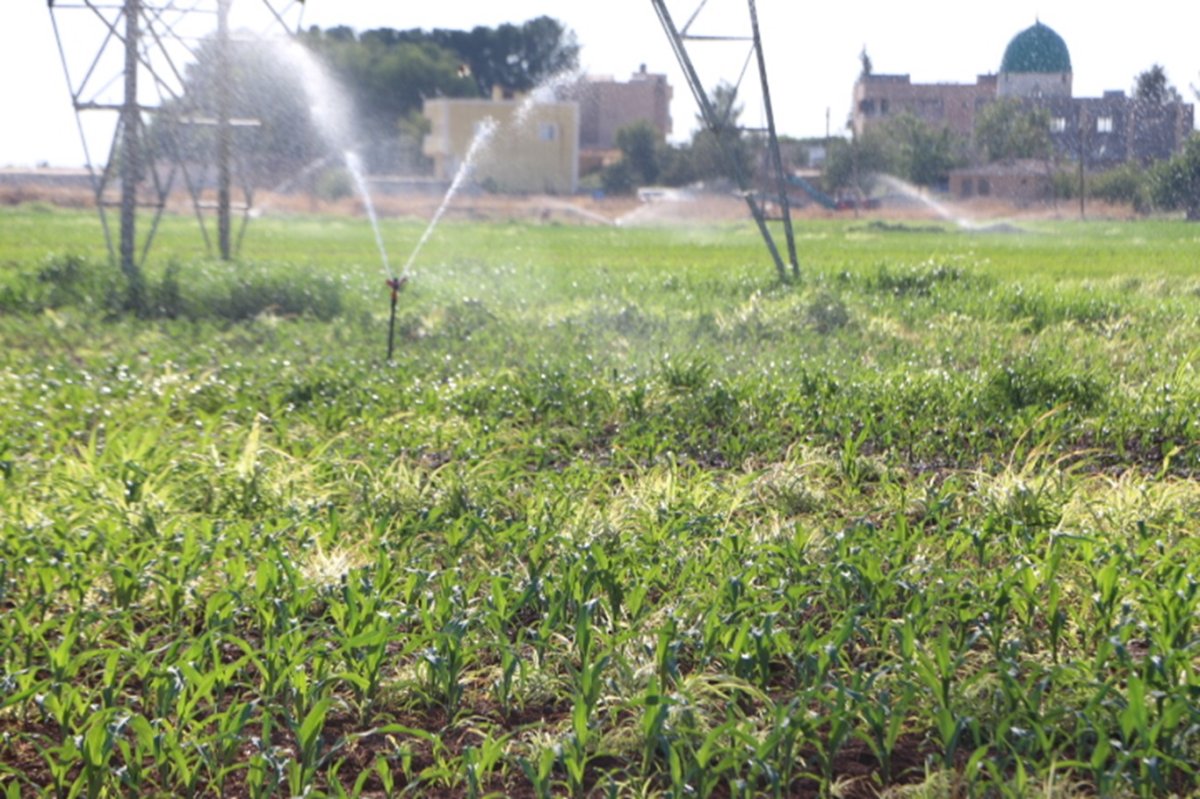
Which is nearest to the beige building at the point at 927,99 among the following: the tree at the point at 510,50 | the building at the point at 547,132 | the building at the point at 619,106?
the building at the point at 619,106

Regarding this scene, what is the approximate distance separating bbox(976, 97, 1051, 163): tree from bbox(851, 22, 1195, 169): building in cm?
7

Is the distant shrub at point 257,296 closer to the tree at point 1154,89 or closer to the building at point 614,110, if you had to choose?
the tree at point 1154,89

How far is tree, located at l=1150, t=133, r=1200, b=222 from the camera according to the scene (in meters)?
9.35

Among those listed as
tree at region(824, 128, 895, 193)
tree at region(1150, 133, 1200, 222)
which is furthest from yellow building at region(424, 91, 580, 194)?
tree at region(1150, 133, 1200, 222)

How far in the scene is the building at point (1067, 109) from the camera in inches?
374

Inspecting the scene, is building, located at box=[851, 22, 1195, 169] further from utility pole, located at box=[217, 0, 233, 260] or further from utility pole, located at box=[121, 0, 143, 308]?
utility pole, located at box=[121, 0, 143, 308]

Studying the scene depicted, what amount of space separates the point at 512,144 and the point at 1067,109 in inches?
944

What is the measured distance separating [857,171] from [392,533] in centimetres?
1628

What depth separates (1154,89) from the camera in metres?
9.48

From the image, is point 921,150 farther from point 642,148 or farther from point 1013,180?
point 642,148

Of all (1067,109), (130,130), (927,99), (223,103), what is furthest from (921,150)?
(130,130)

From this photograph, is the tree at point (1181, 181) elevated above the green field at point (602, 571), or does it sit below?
above

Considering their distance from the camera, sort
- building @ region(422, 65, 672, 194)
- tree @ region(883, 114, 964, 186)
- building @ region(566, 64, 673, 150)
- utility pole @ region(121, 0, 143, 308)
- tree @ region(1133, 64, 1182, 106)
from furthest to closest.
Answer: building @ region(422, 65, 672, 194)
building @ region(566, 64, 673, 150)
tree @ region(883, 114, 964, 186)
utility pole @ region(121, 0, 143, 308)
tree @ region(1133, 64, 1182, 106)

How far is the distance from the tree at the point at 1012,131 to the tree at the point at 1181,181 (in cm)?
102
